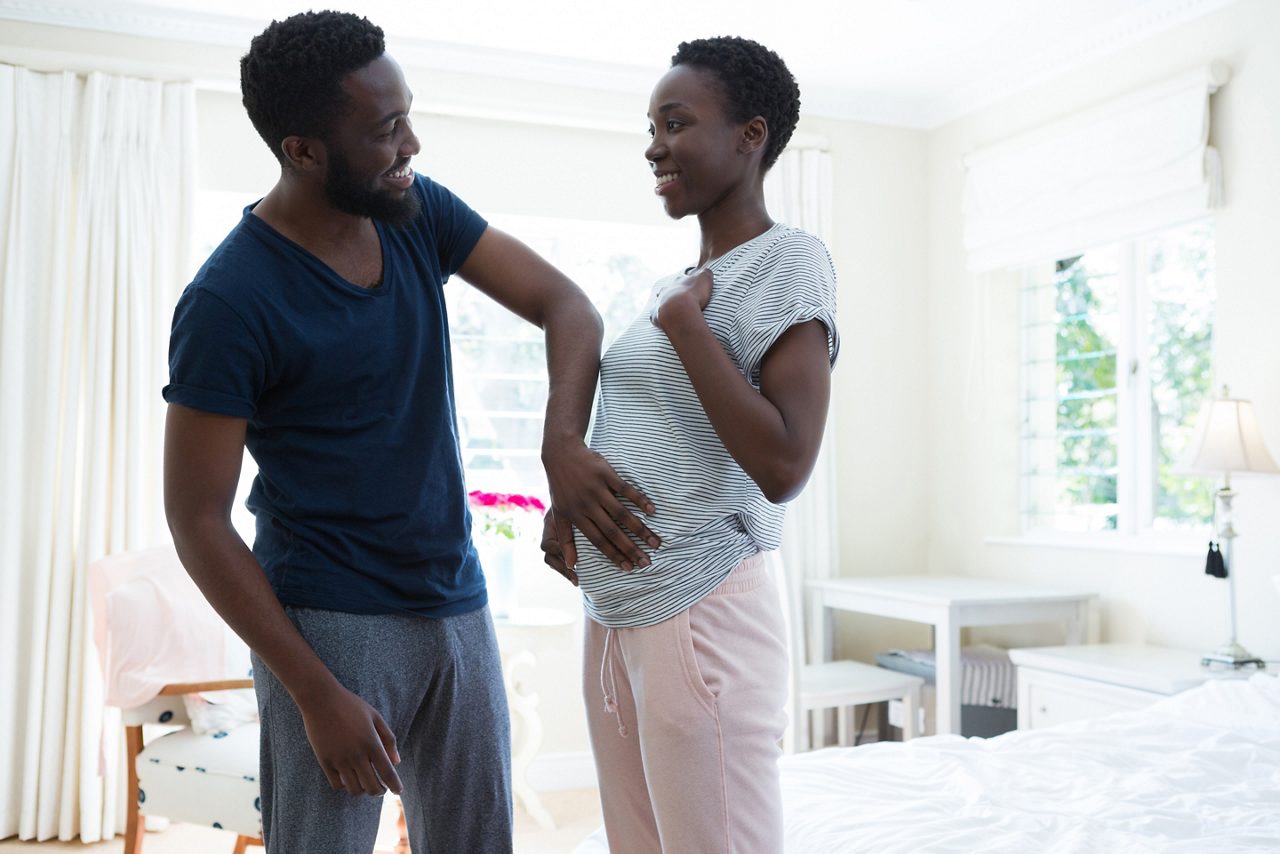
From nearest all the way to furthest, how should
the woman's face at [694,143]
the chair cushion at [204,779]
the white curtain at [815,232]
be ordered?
the woman's face at [694,143]
the chair cushion at [204,779]
the white curtain at [815,232]

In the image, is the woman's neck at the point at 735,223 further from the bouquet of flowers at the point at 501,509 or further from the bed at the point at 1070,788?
the bouquet of flowers at the point at 501,509

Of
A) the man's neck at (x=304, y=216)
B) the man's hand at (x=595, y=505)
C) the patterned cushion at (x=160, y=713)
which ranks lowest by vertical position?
the patterned cushion at (x=160, y=713)

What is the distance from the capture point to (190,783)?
2812mm

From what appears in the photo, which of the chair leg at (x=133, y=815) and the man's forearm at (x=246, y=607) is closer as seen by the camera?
the man's forearm at (x=246, y=607)

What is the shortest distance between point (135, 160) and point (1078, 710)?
336 centimetres

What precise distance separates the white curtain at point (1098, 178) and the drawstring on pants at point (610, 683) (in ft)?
9.65

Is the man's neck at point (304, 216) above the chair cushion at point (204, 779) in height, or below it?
above

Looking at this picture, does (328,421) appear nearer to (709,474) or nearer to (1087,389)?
(709,474)

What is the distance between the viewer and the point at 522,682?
3.71 m

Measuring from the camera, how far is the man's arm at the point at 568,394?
1215 mm

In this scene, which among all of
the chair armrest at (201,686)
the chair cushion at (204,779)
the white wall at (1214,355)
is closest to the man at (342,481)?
the chair cushion at (204,779)

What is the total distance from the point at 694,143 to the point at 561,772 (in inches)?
134

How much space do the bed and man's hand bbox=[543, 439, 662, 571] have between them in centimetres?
74

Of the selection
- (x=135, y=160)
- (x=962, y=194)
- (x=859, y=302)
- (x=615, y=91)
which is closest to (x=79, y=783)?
(x=135, y=160)
